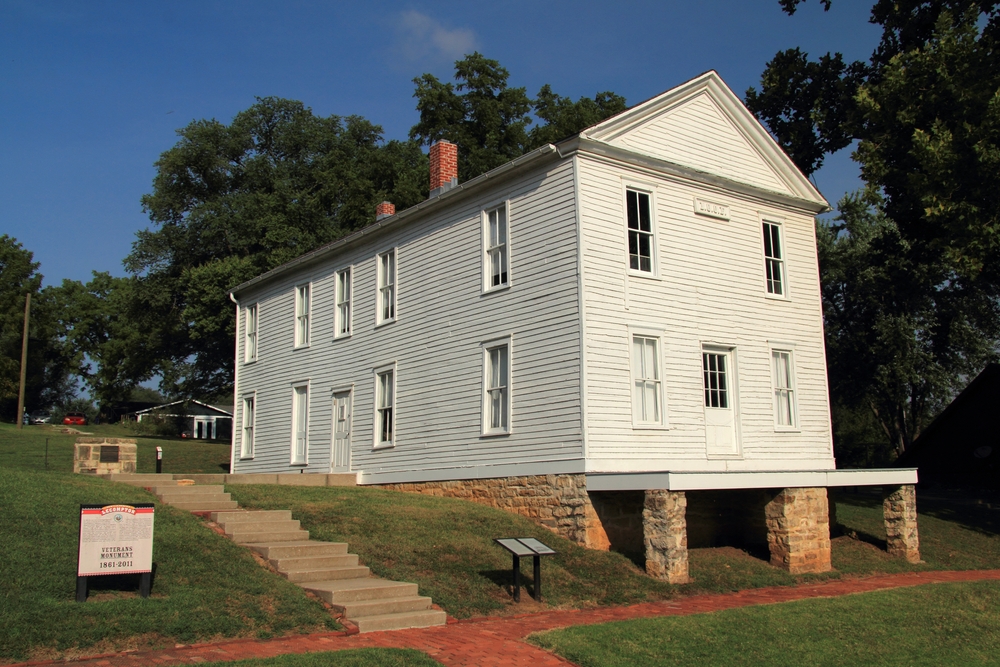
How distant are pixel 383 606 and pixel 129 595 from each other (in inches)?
109

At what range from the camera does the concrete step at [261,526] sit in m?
12.8

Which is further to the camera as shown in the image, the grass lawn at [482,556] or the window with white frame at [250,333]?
the window with white frame at [250,333]

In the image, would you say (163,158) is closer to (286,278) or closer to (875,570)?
(286,278)

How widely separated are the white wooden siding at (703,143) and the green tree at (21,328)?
57.3 m

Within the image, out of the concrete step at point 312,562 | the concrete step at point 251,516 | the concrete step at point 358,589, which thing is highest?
the concrete step at point 251,516

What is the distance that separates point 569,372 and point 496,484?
279 cm

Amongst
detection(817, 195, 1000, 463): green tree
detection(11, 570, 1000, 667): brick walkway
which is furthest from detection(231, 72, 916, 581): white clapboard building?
detection(817, 195, 1000, 463): green tree

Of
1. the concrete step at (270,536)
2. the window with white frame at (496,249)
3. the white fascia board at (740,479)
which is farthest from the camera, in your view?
the window with white frame at (496,249)

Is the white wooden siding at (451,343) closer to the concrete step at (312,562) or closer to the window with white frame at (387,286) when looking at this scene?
the window with white frame at (387,286)

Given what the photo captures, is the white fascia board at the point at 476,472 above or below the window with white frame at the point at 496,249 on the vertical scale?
below

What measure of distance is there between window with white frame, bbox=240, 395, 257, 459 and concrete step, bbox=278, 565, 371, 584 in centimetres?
1480

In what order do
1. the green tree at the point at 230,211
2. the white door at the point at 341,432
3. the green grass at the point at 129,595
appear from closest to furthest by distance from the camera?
the green grass at the point at 129,595, the white door at the point at 341,432, the green tree at the point at 230,211

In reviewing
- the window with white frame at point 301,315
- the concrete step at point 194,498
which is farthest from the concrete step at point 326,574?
the window with white frame at point 301,315

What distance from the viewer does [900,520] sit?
57.1 feet
